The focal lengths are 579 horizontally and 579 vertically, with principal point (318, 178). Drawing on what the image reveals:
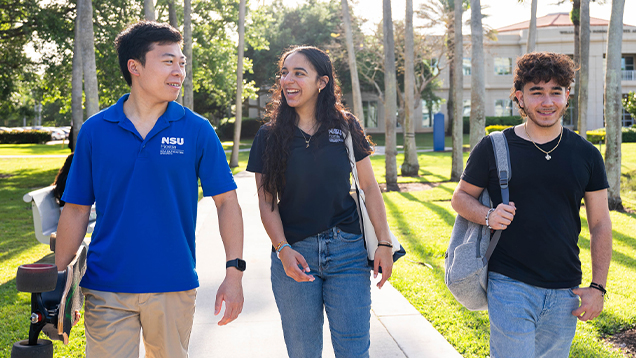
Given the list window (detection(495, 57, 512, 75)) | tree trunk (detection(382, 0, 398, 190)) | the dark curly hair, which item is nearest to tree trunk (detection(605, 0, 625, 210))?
tree trunk (detection(382, 0, 398, 190))

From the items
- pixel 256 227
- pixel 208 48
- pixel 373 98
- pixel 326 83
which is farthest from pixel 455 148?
pixel 373 98

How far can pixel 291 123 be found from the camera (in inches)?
118

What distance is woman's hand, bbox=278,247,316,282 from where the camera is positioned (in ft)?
9.18

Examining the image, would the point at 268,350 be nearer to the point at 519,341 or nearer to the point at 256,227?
the point at 519,341

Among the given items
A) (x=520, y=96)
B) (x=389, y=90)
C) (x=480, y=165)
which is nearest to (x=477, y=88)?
(x=389, y=90)

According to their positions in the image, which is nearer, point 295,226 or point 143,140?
point 143,140

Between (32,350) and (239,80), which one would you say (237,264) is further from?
(239,80)

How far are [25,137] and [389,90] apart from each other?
46.6m

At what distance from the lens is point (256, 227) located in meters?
9.88

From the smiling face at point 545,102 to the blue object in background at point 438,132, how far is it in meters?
28.1

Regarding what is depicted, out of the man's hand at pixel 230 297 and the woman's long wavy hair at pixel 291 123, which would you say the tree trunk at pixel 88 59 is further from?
the man's hand at pixel 230 297

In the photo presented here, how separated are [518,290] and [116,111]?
204cm

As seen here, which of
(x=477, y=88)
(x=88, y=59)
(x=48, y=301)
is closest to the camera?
(x=48, y=301)

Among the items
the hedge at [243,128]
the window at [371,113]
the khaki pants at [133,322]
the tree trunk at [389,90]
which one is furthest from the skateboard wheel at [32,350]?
the window at [371,113]
